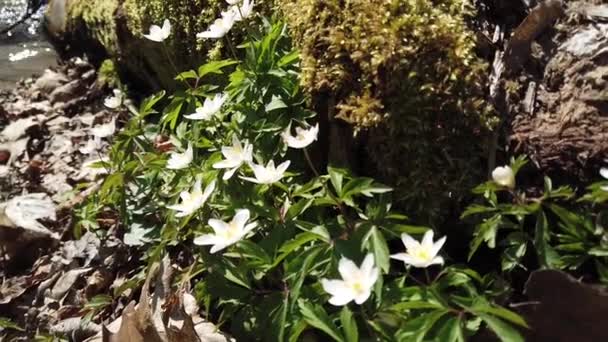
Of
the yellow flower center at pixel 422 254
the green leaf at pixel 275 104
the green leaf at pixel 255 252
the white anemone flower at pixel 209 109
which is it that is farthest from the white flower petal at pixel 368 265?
the white anemone flower at pixel 209 109

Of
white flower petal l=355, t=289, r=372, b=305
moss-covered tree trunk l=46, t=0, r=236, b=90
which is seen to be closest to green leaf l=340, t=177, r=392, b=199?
white flower petal l=355, t=289, r=372, b=305

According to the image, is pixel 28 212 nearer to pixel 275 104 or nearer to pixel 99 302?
pixel 99 302

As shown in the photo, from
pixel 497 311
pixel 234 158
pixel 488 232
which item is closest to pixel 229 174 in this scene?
pixel 234 158

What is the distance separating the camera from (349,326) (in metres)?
1.70

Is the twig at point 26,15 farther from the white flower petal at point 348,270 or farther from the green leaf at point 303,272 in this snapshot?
the white flower petal at point 348,270

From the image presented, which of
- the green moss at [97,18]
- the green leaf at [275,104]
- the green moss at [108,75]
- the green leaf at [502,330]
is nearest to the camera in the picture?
the green leaf at [502,330]

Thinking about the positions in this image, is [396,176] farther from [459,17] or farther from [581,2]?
[581,2]

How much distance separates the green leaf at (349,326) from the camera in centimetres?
170

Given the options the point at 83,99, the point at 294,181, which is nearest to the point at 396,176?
the point at 294,181

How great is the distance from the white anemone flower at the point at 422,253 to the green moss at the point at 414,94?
0.30 metres

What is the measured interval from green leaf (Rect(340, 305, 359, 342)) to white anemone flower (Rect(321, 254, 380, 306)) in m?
0.04

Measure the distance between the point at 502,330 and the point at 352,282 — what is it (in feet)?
1.17

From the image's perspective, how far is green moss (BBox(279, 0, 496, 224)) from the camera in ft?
6.75

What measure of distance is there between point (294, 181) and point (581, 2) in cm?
103
